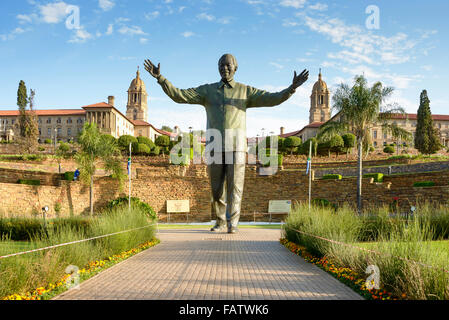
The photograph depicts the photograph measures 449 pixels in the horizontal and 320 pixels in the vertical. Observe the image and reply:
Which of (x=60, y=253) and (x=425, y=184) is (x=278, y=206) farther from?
(x=60, y=253)

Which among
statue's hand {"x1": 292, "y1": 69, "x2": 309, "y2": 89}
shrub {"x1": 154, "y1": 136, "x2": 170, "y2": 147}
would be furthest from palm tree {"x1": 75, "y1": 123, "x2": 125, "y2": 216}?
shrub {"x1": 154, "y1": 136, "x2": 170, "y2": 147}

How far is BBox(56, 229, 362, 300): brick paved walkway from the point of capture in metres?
3.90

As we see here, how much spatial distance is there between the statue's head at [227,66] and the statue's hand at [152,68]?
178 cm

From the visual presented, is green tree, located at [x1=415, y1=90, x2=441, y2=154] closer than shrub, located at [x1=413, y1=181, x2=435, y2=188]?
No

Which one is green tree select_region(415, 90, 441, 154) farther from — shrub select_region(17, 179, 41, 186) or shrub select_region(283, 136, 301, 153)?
shrub select_region(17, 179, 41, 186)

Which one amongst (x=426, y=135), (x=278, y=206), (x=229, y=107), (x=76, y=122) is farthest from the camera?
(x=76, y=122)

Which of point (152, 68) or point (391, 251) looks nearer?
point (391, 251)

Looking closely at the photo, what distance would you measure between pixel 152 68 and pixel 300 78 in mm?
3378

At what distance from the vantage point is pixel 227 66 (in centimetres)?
869

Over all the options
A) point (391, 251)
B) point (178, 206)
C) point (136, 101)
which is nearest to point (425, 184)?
point (178, 206)

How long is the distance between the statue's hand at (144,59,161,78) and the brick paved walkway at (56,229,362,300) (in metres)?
4.00

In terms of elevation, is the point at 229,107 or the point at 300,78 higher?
the point at 300,78

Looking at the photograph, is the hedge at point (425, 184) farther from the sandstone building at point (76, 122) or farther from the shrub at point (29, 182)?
the sandstone building at point (76, 122)

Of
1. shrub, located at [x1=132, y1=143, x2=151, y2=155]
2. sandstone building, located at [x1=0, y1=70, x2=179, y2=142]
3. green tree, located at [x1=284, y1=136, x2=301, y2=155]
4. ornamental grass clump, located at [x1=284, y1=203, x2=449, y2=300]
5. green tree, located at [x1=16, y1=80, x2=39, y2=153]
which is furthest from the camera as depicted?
sandstone building, located at [x1=0, y1=70, x2=179, y2=142]
